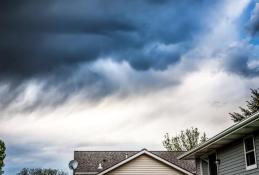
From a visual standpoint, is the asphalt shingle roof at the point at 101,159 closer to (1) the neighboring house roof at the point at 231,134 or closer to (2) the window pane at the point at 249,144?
(1) the neighboring house roof at the point at 231,134

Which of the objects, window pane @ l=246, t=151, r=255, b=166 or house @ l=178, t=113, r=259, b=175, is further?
window pane @ l=246, t=151, r=255, b=166

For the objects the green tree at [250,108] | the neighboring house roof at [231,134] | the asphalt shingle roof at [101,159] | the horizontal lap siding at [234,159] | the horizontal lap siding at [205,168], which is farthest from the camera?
the green tree at [250,108]

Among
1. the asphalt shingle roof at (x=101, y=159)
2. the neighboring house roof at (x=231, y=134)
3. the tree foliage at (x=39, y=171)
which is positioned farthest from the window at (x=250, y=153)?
the tree foliage at (x=39, y=171)

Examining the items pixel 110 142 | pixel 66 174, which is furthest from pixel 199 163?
pixel 66 174

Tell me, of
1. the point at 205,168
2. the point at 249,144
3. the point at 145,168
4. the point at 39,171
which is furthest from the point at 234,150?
the point at 39,171

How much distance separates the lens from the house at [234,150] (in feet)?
52.5

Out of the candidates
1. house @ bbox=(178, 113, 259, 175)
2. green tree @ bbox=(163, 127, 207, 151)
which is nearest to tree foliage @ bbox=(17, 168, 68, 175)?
green tree @ bbox=(163, 127, 207, 151)

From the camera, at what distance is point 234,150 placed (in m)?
18.4

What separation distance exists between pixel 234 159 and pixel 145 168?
14353 mm

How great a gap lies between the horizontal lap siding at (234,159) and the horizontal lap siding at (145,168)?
12271 millimetres

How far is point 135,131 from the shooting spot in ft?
163

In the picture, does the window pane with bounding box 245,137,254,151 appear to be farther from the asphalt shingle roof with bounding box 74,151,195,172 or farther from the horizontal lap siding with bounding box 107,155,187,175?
the asphalt shingle roof with bounding box 74,151,195,172

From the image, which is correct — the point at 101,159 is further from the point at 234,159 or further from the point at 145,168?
the point at 234,159

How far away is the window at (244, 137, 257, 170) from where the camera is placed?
1640cm
